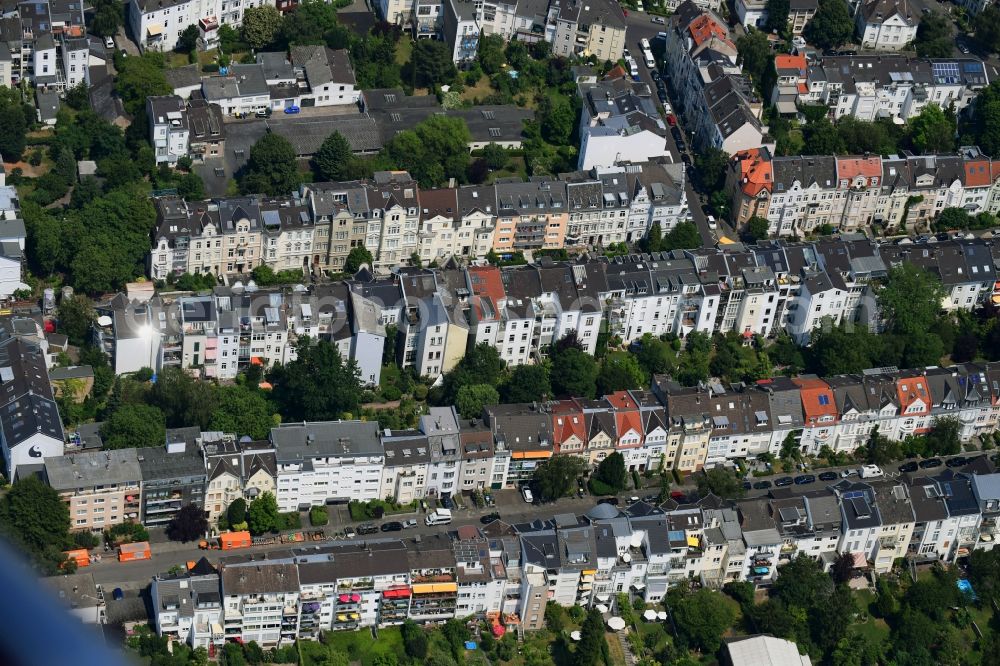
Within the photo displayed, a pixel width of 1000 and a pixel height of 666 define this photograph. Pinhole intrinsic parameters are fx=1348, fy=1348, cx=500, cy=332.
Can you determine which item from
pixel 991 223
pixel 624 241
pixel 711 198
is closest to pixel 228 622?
pixel 624 241

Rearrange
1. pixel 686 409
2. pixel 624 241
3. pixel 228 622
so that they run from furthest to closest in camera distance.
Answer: pixel 624 241 → pixel 686 409 → pixel 228 622

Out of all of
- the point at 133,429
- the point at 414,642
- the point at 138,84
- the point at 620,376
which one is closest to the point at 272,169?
the point at 138,84

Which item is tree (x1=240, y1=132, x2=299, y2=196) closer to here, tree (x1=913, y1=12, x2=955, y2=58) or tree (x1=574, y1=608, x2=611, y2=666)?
tree (x1=574, y1=608, x2=611, y2=666)

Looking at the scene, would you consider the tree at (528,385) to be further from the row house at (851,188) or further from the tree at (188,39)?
the tree at (188,39)

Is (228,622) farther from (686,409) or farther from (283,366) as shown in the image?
(686,409)

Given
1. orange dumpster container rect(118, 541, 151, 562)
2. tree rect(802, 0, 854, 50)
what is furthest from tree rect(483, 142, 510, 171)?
orange dumpster container rect(118, 541, 151, 562)

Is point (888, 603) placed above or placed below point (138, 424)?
below

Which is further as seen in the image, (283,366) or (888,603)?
(283,366)
